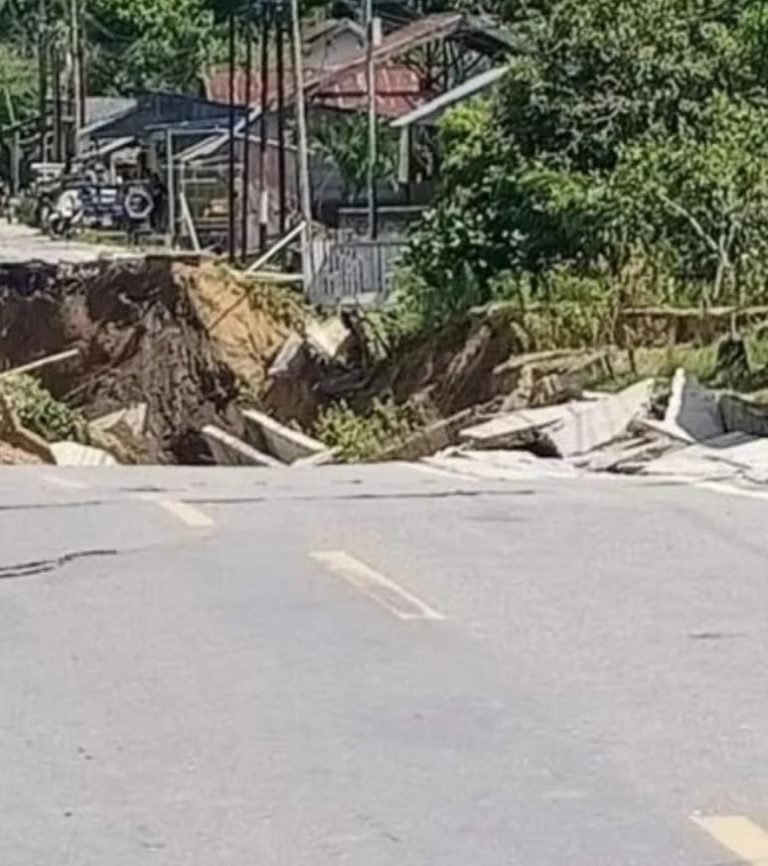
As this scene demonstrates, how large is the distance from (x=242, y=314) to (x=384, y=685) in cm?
3537

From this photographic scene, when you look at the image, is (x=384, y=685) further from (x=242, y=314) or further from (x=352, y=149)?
(x=352, y=149)

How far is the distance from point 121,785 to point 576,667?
2.65 metres

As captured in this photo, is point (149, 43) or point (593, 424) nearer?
point (593, 424)

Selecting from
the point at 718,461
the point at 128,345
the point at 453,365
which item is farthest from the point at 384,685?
the point at 128,345

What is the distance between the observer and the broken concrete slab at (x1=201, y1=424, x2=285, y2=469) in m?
34.0

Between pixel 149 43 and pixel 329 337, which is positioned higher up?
pixel 149 43

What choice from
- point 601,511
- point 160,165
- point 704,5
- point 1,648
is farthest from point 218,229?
point 1,648

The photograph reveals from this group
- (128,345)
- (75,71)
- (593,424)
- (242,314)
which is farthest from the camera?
(75,71)

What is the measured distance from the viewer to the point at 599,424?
22.8 metres

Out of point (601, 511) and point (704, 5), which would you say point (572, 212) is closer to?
point (704, 5)

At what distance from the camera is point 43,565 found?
1311 cm

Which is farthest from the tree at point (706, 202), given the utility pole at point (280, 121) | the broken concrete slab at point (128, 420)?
the utility pole at point (280, 121)

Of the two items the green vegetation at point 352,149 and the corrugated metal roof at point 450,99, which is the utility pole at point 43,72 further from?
the corrugated metal roof at point 450,99

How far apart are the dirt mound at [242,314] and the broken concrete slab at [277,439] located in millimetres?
3599
